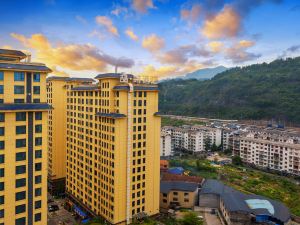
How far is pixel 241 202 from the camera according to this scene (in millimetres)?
→ 34625

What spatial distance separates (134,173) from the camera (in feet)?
101

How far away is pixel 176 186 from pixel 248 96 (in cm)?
10958

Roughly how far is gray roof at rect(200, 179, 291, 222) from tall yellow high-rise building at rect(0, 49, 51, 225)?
838 inches

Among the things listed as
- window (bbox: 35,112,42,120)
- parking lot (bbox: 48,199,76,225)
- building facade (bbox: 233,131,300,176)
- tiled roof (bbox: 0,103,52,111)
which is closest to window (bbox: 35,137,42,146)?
window (bbox: 35,112,42,120)

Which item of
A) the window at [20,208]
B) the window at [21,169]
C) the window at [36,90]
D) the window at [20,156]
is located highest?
the window at [36,90]

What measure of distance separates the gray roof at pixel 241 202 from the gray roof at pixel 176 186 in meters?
1.47

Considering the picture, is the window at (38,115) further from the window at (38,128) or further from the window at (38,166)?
the window at (38,166)

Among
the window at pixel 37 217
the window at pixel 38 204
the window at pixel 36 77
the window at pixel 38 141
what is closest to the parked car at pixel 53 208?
the window at pixel 37 217

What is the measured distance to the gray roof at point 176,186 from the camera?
38.4m

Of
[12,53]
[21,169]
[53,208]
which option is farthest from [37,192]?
[53,208]

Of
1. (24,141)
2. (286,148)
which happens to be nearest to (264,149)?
(286,148)

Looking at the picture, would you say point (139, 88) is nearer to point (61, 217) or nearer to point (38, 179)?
point (38, 179)

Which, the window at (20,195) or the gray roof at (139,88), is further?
the gray roof at (139,88)

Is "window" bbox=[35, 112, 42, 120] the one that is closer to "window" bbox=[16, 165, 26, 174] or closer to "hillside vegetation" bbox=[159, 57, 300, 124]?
"window" bbox=[16, 165, 26, 174]
